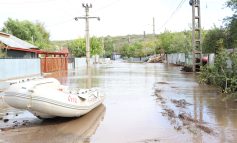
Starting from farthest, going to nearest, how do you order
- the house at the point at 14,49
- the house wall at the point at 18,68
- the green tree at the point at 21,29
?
1. the green tree at the point at 21,29
2. the house at the point at 14,49
3. the house wall at the point at 18,68

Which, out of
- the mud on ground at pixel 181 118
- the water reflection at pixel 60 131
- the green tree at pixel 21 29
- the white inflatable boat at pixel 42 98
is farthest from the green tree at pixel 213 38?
the green tree at pixel 21 29

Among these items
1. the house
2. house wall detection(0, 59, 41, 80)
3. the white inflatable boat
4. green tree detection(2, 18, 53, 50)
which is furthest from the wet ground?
green tree detection(2, 18, 53, 50)

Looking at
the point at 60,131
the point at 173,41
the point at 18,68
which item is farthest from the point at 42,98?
the point at 173,41

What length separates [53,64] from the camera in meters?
44.4

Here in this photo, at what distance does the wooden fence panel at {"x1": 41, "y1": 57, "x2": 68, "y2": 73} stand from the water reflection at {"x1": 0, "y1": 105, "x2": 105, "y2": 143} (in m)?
29.6

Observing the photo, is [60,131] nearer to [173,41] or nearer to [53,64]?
[53,64]

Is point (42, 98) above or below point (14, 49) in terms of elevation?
below

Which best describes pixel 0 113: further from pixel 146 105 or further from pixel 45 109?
pixel 146 105

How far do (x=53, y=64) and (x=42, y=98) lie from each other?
115 ft

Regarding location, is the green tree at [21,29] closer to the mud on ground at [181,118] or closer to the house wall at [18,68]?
the house wall at [18,68]

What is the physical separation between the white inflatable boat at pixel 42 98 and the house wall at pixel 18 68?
692 inches

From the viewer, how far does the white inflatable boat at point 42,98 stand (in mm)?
9914

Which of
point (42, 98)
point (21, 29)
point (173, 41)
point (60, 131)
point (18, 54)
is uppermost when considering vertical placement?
point (21, 29)

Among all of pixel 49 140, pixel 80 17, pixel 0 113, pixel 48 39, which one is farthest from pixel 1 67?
pixel 48 39
